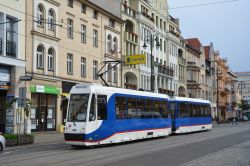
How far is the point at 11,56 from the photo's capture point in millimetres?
31594

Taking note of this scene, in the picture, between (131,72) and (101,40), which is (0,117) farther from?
(131,72)

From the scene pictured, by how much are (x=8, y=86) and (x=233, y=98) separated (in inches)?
4443

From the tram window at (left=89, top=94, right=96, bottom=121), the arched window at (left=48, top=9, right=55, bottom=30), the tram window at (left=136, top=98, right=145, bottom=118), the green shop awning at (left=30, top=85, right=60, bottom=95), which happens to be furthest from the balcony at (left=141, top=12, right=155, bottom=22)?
the tram window at (left=89, top=94, right=96, bottom=121)

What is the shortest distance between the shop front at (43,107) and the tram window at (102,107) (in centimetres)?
1312

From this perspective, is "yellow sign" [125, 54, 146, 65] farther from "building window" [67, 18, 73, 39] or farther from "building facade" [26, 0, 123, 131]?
"building window" [67, 18, 73, 39]

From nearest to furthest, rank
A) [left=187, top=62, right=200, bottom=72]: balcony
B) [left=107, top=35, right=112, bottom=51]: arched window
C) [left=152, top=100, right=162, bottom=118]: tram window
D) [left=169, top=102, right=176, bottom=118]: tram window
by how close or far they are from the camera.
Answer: [left=152, top=100, right=162, bottom=118]: tram window
[left=169, top=102, right=176, bottom=118]: tram window
[left=107, top=35, right=112, bottom=51]: arched window
[left=187, top=62, right=200, bottom=72]: balcony

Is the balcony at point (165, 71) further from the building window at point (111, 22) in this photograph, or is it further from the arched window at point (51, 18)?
the arched window at point (51, 18)

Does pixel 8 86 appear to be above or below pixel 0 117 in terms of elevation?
above

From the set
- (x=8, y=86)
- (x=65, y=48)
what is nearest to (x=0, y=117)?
(x=8, y=86)

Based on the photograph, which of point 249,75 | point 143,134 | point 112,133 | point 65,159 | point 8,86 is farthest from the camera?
point 249,75

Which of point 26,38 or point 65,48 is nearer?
point 26,38

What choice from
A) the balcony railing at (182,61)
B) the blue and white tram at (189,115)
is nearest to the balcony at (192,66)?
the balcony railing at (182,61)

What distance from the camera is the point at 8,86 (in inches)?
1252

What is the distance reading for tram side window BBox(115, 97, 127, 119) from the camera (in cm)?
2283
